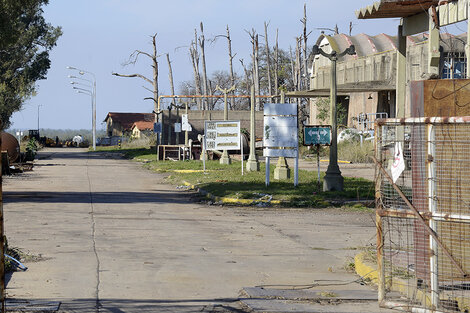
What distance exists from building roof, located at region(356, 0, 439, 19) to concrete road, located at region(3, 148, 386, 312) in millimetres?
3946

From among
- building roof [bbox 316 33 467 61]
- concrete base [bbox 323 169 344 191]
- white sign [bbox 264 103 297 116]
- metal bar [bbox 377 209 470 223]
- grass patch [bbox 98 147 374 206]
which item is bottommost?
grass patch [bbox 98 147 374 206]

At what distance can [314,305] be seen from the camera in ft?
26.1

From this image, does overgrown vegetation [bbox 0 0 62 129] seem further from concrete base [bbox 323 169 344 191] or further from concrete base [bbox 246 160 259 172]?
concrete base [bbox 323 169 344 191]

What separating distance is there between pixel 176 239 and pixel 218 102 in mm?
86337

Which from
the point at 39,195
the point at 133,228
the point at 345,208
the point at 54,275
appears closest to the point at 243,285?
the point at 54,275

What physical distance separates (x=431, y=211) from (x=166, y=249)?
504 cm

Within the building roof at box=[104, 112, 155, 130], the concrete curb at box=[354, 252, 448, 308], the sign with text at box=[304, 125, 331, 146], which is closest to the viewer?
the concrete curb at box=[354, 252, 448, 308]

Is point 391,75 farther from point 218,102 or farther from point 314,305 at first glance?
point 218,102

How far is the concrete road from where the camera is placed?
8.30 m

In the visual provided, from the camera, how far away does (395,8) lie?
43.5 feet

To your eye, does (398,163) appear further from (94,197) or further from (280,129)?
(280,129)

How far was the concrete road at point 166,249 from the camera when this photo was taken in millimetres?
8305

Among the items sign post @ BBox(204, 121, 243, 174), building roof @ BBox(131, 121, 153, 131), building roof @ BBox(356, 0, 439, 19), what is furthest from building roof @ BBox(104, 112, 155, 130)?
building roof @ BBox(356, 0, 439, 19)

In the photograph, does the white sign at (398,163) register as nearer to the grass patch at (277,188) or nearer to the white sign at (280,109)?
the grass patch at (277,188)
